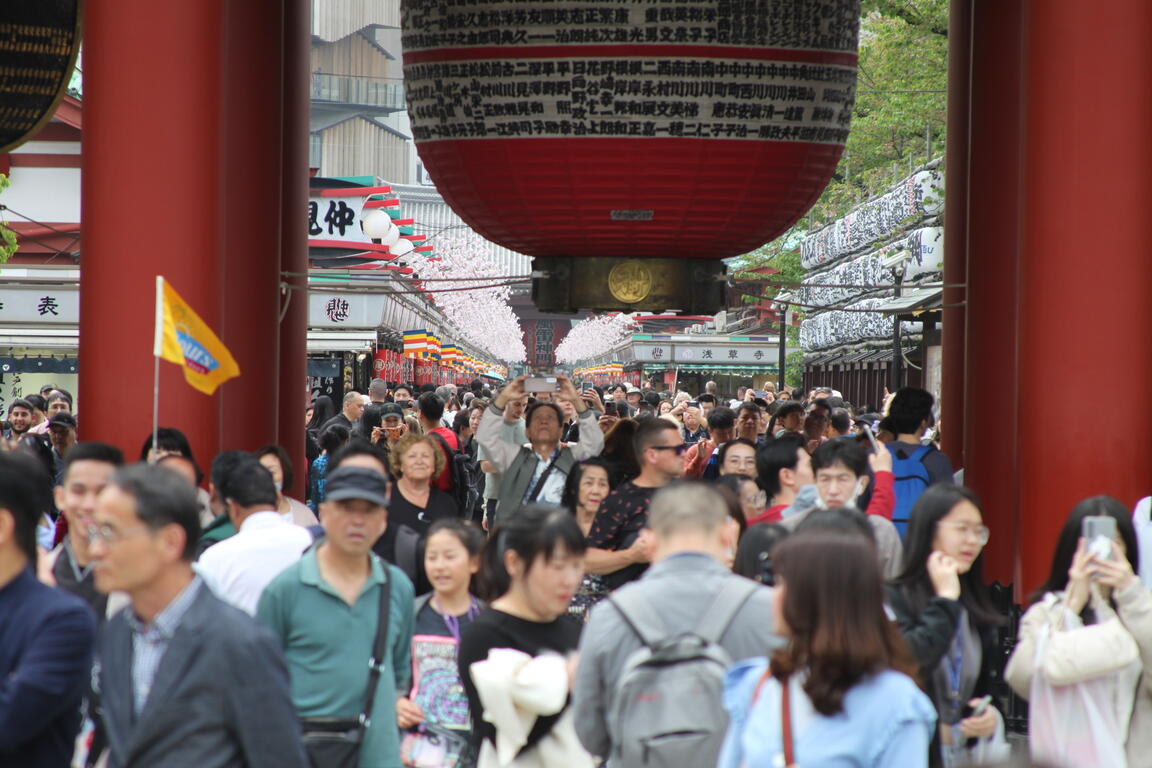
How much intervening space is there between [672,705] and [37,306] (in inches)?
692

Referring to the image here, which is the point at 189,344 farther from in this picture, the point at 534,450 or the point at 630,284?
the point at 630,284

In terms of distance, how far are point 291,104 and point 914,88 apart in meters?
13.3

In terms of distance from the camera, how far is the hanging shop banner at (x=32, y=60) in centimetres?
938

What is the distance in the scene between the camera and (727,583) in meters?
4.17

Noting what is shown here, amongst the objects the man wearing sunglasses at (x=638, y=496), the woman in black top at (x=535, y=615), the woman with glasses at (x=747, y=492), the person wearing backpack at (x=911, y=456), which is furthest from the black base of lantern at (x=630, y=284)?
the woman in black top at (x=535, y=615)

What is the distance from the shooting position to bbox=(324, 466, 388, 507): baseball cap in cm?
476

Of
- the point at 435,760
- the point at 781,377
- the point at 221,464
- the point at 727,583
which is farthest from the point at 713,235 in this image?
the point at 781,377

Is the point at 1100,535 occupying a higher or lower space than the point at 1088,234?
lower

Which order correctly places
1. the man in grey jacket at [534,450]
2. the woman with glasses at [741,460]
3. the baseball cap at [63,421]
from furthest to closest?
1. the baseball cap at [63,421]
2. the man in grey jacket at [534,450]
3. the woman with glasses at [741,460]

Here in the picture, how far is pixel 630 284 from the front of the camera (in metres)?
9.04

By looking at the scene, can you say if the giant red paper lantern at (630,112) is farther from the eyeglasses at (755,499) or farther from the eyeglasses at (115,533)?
the eyeglasses at (115,533)

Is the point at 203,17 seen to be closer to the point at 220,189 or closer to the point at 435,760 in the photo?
the point at 220,189

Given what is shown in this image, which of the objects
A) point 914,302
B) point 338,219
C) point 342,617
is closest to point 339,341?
point 338,219

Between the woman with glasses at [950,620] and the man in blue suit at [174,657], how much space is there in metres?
1.93
